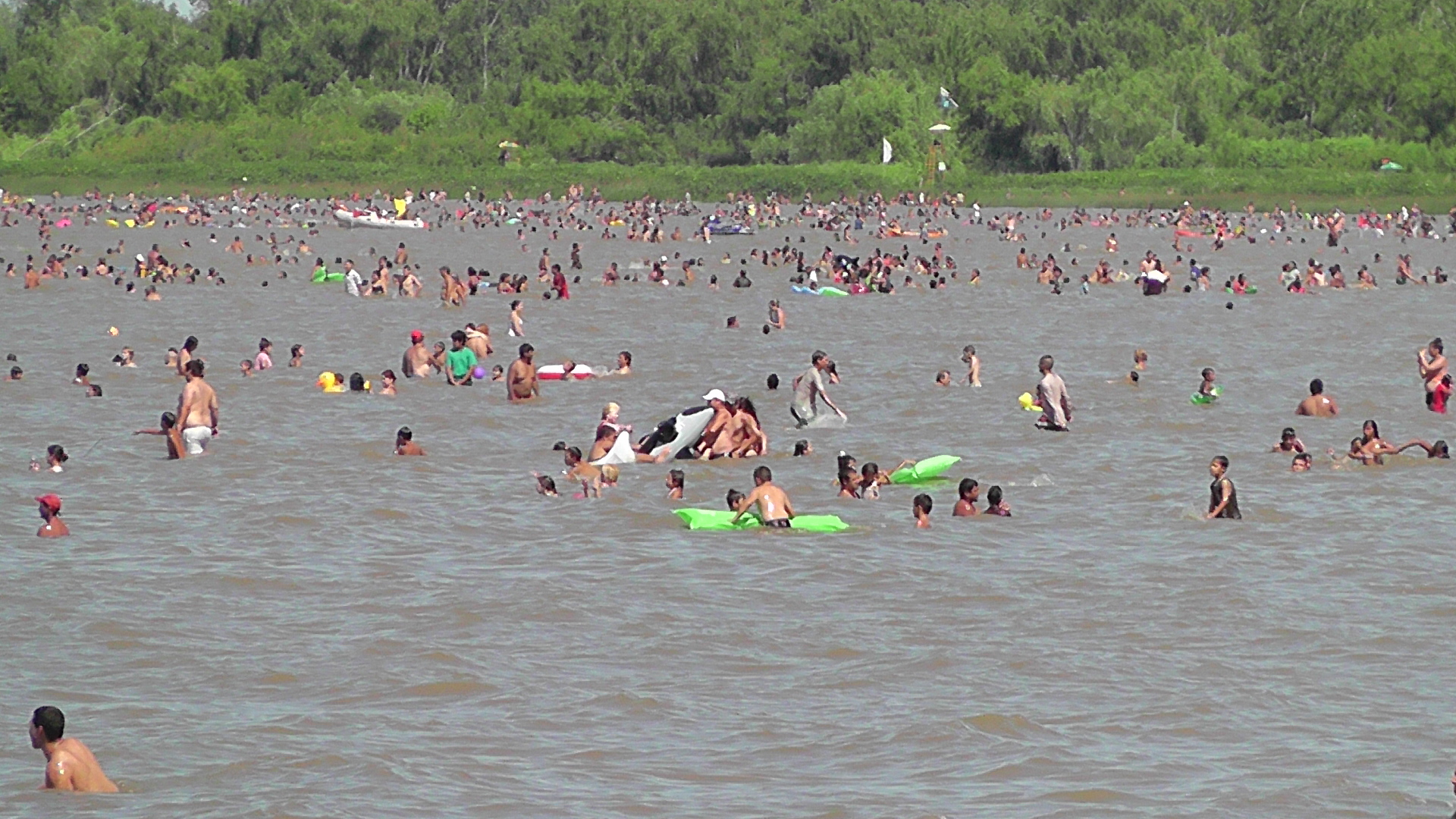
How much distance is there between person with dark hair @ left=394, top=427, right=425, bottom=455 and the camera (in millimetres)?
22031

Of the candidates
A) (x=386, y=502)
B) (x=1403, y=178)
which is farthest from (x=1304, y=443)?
(x=1403, y=178)

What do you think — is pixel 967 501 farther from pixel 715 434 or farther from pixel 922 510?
pixel 715 434

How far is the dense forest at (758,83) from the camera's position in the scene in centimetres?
9250

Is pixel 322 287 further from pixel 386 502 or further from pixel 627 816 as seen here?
pixel 627 816

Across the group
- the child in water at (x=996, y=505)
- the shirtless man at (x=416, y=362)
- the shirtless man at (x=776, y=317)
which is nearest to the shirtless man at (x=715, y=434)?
the child in water at (x=996, y=505)

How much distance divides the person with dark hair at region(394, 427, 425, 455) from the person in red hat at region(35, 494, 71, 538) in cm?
462

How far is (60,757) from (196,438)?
11821mm

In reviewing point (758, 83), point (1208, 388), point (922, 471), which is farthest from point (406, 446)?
point (758, 83)

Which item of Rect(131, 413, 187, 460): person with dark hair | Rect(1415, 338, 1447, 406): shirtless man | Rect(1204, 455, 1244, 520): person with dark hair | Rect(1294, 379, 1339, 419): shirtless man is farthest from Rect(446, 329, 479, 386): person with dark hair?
Rect(1204, 455, 1244, 520): person with dark hair

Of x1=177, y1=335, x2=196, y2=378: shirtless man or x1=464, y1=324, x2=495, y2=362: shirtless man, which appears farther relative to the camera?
x1=464, y1=324, x2=495, y2=362: shirtless man

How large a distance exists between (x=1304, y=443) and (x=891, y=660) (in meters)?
11.2

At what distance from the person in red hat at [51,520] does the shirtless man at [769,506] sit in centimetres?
567

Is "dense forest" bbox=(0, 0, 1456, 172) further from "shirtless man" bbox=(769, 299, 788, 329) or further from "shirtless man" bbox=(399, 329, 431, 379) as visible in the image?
"shirtless man" bbox=(399, 329, 431, 379)

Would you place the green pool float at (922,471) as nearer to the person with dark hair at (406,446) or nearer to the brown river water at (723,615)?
the brown river water at (723,615)
